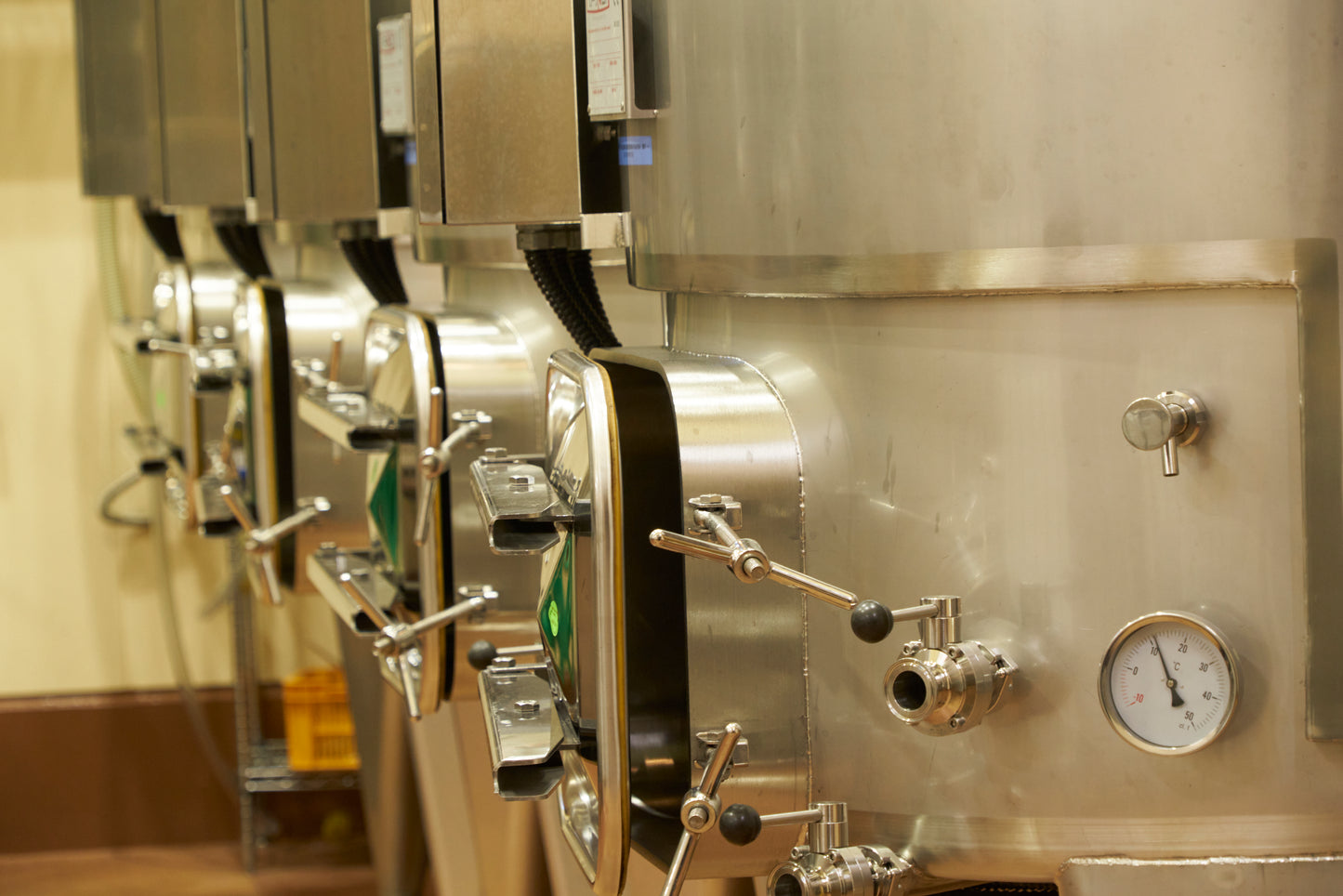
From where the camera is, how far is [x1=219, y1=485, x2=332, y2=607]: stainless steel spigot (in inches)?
93.6

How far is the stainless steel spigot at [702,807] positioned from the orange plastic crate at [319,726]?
8.89 ft

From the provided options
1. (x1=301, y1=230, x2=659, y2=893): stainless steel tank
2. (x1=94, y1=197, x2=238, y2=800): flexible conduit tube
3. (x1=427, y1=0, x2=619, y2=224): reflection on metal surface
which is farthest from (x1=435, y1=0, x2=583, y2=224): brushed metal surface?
(x1=94, y1=197, x2=238, y2=800): flexible conduit tube

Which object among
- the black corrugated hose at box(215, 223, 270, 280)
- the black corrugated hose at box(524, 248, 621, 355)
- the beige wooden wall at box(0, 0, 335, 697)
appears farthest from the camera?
the beige wooden wall at box(0, 0, 335, 697)

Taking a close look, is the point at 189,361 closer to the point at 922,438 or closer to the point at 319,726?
the point at 319,726

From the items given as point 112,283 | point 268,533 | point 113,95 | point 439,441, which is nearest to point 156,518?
point 112,283

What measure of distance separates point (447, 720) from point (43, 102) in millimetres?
2551

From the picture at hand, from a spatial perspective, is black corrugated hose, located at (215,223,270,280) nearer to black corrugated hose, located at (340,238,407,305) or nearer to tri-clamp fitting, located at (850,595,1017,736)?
black corrugated hose, located at (340,238,407,305)

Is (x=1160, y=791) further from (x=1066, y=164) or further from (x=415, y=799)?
(x=415, y=799)

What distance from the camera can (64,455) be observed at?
410 cm

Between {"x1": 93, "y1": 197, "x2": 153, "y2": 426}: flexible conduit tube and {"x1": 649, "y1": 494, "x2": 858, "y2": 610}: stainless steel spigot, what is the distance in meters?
3.18

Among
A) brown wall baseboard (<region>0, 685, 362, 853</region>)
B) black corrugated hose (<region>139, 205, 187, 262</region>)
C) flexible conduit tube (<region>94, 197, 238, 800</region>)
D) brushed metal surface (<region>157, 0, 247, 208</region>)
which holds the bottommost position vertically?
brown wall baseboard (<region>0, 685, 362, 853</region>)

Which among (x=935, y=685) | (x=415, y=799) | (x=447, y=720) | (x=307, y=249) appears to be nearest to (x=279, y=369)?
Result: (x=307, y=249)

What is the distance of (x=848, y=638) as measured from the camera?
3.95 ft

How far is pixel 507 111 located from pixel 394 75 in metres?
0.57
